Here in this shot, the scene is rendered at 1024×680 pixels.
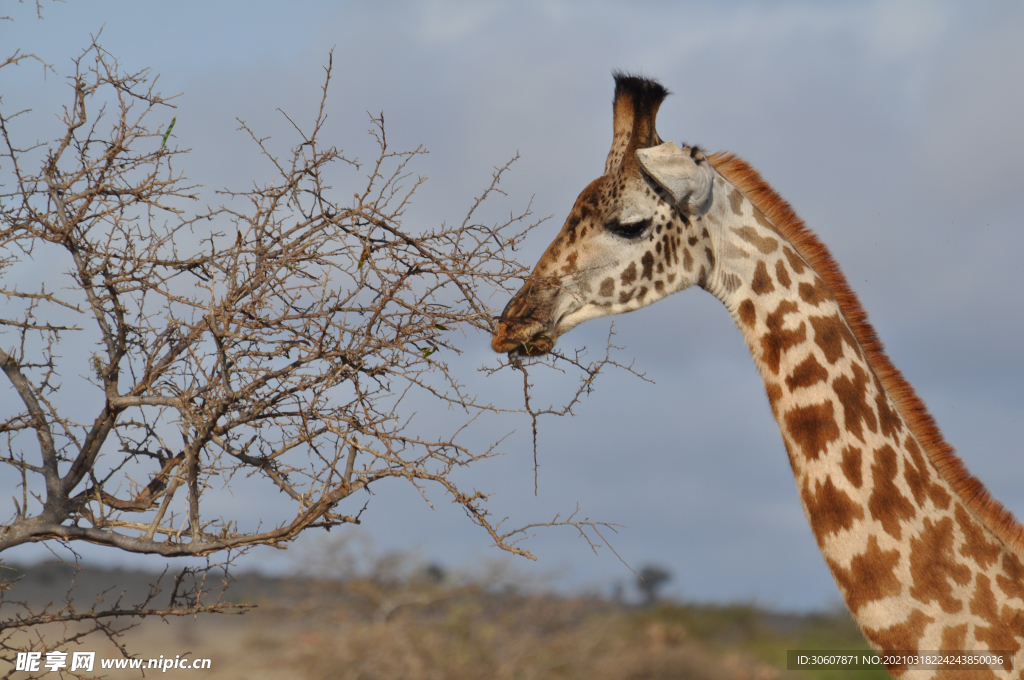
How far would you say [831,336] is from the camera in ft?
14.1

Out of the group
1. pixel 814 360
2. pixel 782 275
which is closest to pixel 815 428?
pixel 814 360

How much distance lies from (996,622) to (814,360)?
148cm

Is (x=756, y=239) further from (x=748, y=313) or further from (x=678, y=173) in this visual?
(x=678, y=173)

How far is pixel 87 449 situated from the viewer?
4605mm

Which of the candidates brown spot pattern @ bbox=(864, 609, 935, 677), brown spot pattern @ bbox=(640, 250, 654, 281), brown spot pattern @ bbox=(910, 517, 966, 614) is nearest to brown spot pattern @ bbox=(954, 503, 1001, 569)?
brown spot pattern @ bbox=(910, 517, 966, 614)

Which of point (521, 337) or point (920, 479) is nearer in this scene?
point (920, 479)

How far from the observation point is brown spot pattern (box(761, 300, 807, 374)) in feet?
14.0

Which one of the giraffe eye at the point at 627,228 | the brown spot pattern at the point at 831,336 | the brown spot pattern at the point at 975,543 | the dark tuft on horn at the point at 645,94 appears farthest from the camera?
the dark tuft on horn at the point at 645,94

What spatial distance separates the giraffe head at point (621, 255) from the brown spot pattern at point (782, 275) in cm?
35

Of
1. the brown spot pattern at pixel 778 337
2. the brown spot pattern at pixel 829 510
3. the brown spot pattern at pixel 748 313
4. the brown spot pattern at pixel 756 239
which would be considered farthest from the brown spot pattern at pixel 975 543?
the brown spot pattern at pixel 756 239

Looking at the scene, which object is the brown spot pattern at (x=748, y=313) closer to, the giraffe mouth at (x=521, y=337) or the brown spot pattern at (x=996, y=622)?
the giraffe mouth at (x=521, y=337)

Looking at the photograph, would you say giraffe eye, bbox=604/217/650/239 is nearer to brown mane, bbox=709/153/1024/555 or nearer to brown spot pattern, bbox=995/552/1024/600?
brown mane, bbox=709/153/1024/555

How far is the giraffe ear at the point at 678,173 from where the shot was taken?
437 centimetres

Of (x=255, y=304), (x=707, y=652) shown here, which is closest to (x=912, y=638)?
(x=255, y=304)
